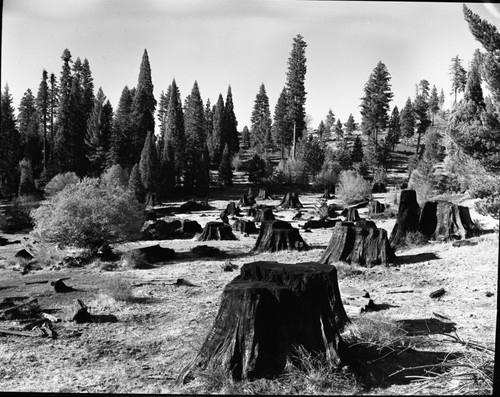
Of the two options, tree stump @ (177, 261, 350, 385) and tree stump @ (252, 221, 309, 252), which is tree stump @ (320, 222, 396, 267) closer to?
tree stump @ (252, 221, 309, 252)

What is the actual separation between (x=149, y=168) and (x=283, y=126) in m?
32.5

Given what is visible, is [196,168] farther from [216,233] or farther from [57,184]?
[216,233]

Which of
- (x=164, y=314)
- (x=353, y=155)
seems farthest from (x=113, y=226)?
(x=353, y=155)

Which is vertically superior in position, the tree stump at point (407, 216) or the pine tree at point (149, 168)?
the pine tree at point (149, 168)

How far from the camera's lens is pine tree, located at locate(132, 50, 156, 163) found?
192 ft

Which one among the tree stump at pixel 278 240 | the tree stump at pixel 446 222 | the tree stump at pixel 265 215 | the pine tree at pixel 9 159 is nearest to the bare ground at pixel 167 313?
the tree stump at pixel 446 222

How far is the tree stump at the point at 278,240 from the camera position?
1930 cm

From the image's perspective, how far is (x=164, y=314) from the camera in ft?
33.0

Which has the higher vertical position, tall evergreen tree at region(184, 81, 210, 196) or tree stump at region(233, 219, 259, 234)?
tall evergreen tree at region(184, 81, 210, 196)

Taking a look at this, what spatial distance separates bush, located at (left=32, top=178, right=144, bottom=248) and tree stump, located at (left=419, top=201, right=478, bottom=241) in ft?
41.3

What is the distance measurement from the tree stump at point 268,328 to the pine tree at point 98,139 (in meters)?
52.3

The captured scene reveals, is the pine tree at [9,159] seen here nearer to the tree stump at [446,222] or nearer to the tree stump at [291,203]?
the tree stump at [291,203]

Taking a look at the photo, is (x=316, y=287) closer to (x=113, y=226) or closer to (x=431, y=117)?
(x=113, y=226)

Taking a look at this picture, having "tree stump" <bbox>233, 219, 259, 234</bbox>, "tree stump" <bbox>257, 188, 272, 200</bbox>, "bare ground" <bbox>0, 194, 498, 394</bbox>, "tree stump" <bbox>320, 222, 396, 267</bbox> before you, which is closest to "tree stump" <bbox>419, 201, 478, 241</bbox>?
"bare ground" <bbox>0, 194, 498, 394</bbox>
